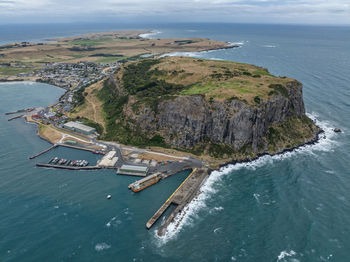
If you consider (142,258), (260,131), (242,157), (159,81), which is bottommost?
(142,258)

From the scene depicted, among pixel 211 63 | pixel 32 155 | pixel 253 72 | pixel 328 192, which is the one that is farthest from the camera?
pixel 211 63

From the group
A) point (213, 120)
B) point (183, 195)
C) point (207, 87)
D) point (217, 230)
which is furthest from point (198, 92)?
point (217, 230)

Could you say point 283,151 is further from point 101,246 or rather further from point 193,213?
point 101,246

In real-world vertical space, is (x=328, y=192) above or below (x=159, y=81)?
below

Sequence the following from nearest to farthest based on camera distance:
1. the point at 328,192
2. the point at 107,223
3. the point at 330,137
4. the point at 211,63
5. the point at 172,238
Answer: the point at 172,238 < the point at 107,223 < the point at 328,192 < the point at 330,137 < the point at 211,63

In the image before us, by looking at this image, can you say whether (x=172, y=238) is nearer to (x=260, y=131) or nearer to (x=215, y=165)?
(x=215, y=165)

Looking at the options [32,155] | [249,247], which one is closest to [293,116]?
[249,247]

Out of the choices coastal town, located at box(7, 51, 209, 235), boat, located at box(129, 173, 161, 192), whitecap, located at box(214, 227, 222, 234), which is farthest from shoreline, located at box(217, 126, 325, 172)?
whitecap, located at box(214, 227, 222, 234)
